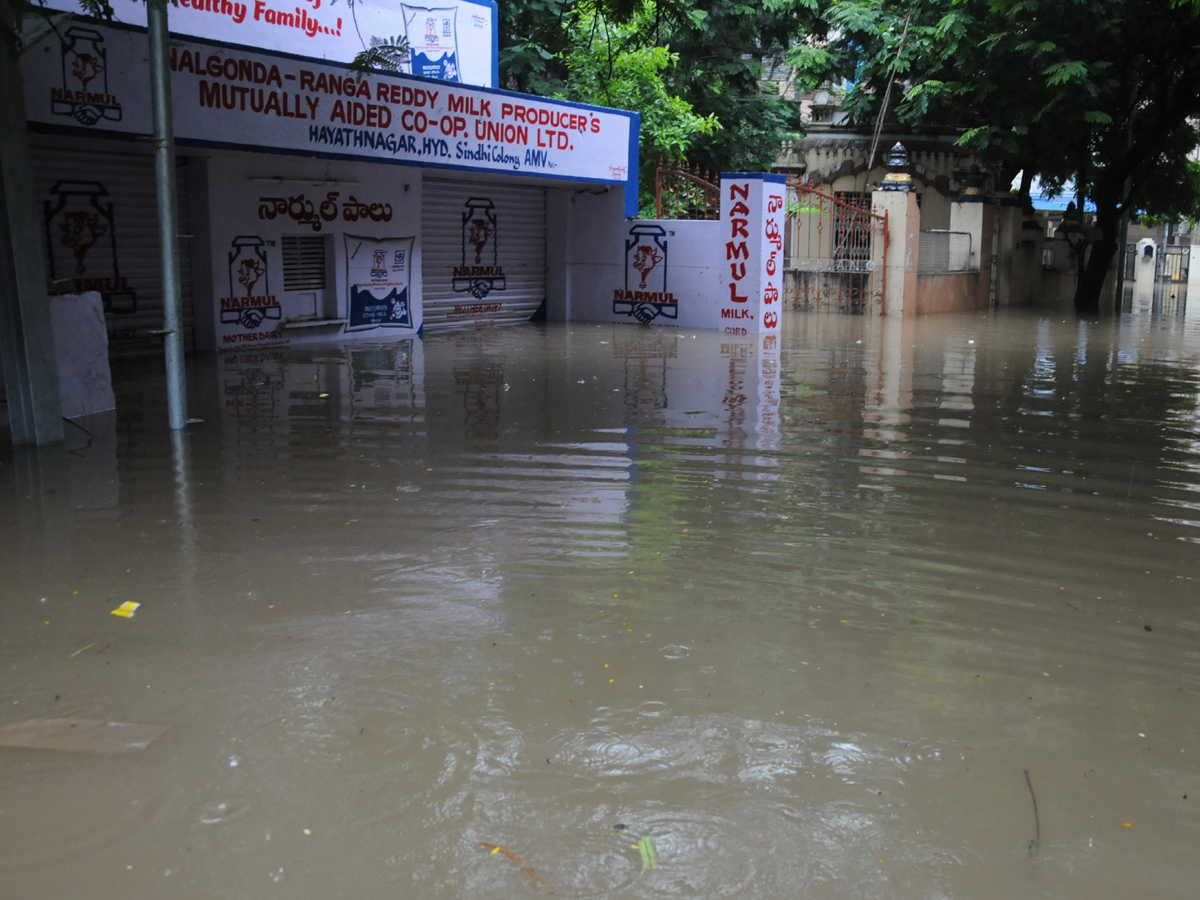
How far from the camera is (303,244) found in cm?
1562

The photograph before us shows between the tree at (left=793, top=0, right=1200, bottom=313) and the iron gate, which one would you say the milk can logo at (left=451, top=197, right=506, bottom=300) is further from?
the tree at (left=793, top=0, right=1200, bottom=313)

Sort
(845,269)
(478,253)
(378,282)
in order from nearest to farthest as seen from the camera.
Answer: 1. (378,282)
2. (478,253)
3. (845,269)

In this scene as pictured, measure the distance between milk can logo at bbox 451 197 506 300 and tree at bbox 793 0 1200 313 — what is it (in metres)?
10.9

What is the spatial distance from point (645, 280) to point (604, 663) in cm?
1614

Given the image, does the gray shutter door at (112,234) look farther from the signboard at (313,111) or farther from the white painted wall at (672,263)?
the white painted wall at (672,263)

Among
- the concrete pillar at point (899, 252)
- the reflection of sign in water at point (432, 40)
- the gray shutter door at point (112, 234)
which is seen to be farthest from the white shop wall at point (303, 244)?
the concrete pillar at point (899, 252)

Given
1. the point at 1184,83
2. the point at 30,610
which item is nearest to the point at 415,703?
the point at 30,610

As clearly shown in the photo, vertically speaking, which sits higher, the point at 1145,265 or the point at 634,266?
the point at 1145,265

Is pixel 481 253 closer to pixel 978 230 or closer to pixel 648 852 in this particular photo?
pixel 978 230

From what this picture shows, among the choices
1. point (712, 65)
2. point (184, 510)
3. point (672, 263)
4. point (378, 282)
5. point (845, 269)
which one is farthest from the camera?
point (712, 65)

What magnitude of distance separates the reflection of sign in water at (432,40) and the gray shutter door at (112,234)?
4.68m

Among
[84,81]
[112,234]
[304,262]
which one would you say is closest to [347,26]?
[304,262]

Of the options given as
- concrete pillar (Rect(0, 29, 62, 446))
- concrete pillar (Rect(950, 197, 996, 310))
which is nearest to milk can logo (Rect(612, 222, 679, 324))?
concrete pillar (Rect(950, 197, 996, 310))

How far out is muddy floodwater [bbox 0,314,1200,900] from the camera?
307 cm
